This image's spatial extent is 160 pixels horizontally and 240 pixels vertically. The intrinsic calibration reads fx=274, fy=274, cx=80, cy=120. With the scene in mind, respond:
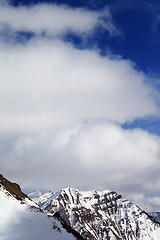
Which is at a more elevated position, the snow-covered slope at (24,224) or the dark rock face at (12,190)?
the dark rock face at (12,190)

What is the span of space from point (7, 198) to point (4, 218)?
10.3 metres

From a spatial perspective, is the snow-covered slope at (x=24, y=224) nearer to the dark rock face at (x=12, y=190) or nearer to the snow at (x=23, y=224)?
the snow at (x=23, y=224)

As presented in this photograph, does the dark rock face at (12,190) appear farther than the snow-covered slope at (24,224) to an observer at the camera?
Yes

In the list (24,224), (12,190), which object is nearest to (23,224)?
(24,224)

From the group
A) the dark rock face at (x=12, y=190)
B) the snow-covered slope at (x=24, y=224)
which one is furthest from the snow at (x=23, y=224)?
the dark rock face at (x=12, y=190)

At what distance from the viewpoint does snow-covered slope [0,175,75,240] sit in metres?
50.6

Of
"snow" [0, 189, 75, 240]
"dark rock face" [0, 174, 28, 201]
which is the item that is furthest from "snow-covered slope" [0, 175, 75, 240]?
"dark rock face" [0, 174, 28, 201]

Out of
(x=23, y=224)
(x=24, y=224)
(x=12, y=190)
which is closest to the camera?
(x=23, y=224)

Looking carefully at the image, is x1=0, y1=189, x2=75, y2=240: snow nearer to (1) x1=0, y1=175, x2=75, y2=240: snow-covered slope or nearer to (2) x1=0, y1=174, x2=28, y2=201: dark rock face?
(1) x1=0, y1=175, x2=75, y2=240: snow-covered slope

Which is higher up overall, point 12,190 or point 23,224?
point 12,190

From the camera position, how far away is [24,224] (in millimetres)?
55625

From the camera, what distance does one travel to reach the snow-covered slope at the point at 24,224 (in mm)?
50562

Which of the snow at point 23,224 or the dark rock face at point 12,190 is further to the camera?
the dark rock face at point 12,190

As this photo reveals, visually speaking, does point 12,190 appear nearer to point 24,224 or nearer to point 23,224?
point 24,224
